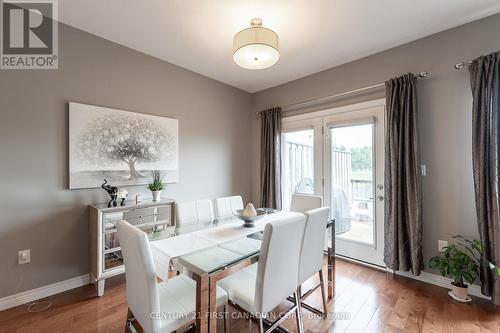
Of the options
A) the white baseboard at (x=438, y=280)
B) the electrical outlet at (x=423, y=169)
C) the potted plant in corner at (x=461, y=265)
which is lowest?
the white baseboard at (x=438, y=280)

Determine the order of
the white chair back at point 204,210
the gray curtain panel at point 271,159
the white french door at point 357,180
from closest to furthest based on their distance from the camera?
1. the white chair back at point 204,210
2. the white french door at point 357,180
3. the gray curtain panel at point 271,159

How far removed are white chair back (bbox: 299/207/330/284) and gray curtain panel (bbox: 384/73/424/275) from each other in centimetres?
120

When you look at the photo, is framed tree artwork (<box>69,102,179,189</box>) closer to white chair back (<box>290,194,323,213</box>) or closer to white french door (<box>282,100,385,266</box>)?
white chair back (<box>290,194,323,213</box>)

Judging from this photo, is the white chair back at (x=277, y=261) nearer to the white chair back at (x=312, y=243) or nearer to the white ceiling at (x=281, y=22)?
the white chair back at (x=312, y=243)

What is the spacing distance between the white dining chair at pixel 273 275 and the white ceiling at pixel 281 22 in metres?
1.88

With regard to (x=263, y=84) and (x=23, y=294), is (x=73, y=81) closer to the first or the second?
(x=23, y=294)

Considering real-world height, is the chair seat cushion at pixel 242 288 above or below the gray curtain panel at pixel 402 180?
below

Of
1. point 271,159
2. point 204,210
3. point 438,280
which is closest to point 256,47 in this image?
point 204,210

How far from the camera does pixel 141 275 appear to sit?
3.89ft

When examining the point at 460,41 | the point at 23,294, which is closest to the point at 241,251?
the point at 23,294

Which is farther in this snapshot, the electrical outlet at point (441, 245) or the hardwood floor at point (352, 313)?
the electrical outlet at point (441, 245)

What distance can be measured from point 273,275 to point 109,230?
5.76 ft

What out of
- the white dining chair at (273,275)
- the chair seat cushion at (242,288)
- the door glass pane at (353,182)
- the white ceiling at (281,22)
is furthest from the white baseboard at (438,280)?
the white ceiling at (281,22)

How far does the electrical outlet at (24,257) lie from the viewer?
2067 mm
